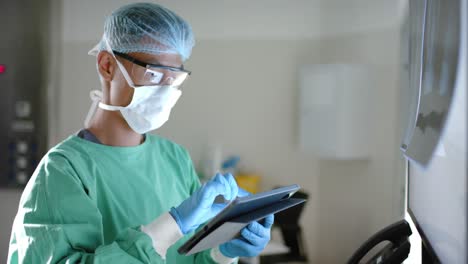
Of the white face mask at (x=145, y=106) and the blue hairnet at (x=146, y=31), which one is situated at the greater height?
the blue hairnet at (x=146, y=31)

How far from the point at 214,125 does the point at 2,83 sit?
128 cm

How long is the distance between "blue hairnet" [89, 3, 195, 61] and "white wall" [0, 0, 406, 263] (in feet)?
5.55

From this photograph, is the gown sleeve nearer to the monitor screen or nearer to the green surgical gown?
the green surgical gown

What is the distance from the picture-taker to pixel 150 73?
45.0 inches

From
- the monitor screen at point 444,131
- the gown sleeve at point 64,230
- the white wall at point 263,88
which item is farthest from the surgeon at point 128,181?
the white wall at point 263,88

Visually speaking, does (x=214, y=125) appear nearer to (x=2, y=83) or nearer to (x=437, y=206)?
(x=2, y=83)

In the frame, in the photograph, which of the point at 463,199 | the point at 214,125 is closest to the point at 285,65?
the point at 214,125

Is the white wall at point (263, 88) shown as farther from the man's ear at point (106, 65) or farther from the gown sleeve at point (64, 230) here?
the gown sleeve at point (64, 230)

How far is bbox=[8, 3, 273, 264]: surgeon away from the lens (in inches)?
36.5

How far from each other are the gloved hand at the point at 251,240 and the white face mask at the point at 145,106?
1.22 ft

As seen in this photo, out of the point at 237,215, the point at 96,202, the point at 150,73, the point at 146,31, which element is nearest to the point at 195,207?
the point at 237,215

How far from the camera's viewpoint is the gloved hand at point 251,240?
1.04m

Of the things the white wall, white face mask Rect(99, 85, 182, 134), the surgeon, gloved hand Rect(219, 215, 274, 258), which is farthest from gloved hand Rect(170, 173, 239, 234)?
the white wall

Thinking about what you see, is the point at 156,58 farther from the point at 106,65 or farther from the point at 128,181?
the point at 128,181
